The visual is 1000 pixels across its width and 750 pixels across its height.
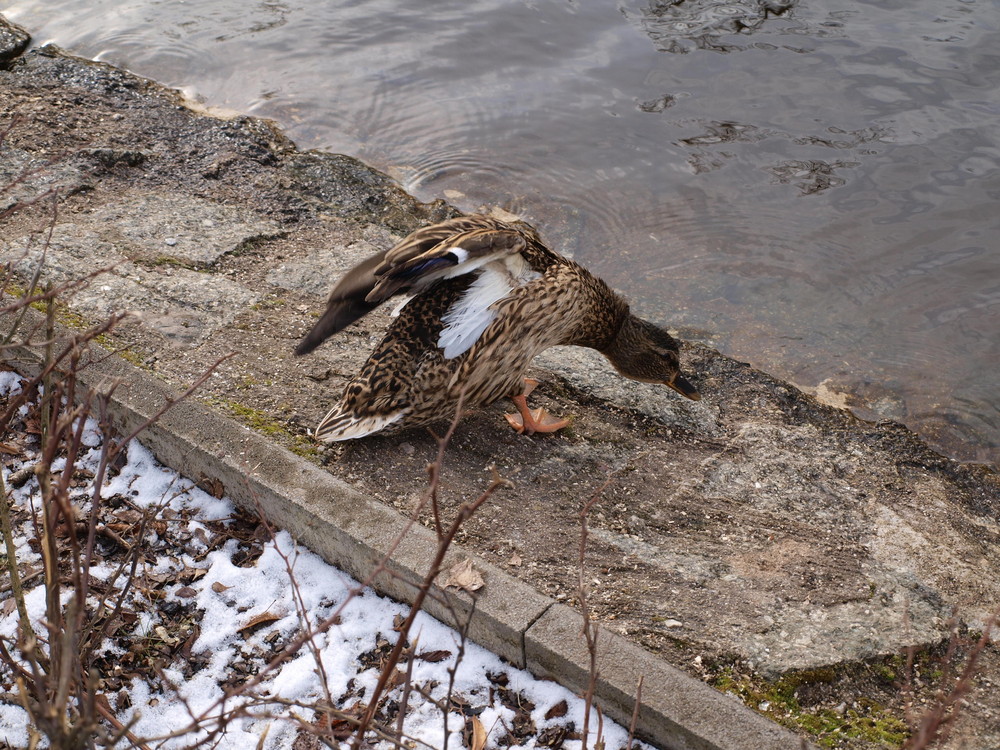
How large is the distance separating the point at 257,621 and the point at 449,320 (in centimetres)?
124

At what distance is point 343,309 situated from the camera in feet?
10.3

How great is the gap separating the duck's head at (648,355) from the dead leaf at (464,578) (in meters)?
1.67

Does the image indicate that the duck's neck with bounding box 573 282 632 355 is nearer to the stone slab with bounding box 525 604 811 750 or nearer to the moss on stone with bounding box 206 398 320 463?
the moss on stone with bounding box 206 398 320 463

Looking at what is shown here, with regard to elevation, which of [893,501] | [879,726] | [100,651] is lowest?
[893,501]

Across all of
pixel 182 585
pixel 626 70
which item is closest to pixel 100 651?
pixel 182 585

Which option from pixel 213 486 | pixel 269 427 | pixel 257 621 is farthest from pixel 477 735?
pixel 269 427

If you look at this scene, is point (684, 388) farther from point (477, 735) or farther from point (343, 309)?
point (477, 735)

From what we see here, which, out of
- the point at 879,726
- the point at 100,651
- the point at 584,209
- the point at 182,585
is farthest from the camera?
the point at 584,209

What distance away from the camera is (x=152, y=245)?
4.77 meters

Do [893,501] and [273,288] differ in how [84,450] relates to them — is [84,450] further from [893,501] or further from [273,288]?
[893,501]

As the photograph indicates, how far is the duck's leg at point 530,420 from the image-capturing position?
3.77m

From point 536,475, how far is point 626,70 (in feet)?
16.6

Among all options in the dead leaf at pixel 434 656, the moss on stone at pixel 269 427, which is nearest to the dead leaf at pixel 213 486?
the moss on stone at pixel 269 427

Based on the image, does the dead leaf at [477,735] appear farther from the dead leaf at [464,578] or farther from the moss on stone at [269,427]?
the moss on stone at [269,427]
